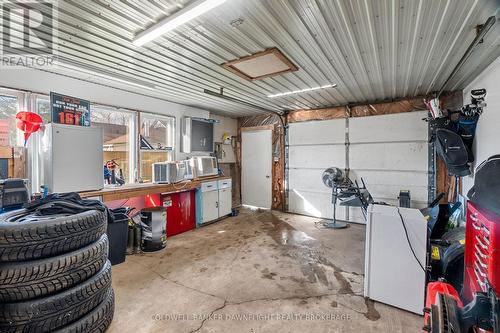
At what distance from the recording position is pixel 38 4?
1.84 metres

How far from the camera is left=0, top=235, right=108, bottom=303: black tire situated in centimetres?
157

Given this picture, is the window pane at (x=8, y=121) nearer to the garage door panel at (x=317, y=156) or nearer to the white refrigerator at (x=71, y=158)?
the white refrigerator at (x=71, y=158)

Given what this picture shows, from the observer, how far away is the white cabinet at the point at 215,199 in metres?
4.97

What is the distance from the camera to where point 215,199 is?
17.3 feet

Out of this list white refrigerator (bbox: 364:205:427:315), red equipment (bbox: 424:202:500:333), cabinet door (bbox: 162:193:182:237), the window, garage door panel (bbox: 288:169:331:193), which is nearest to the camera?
red equipment (bbox: 424:202:500:333)

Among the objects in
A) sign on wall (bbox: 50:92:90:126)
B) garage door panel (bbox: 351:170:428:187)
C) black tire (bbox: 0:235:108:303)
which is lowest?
black tire (bbox: 0:235:108:303)

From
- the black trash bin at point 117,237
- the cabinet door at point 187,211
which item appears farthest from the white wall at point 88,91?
the black trash bin at point 117,237

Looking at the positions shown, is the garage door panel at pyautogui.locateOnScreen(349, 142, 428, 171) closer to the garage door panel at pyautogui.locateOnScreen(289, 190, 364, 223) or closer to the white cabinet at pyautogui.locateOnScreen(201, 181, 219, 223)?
the garage door panel at pyautogui.locateOnScreen(289, 190, 364, 223)

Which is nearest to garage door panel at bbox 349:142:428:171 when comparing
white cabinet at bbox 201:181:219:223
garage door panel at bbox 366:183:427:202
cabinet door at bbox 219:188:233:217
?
garage door panel at bbox 366:183:427:202

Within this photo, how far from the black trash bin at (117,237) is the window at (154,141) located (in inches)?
54.8

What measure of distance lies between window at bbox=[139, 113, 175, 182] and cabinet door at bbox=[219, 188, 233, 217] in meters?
1.40

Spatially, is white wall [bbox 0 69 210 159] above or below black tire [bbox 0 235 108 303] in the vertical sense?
above

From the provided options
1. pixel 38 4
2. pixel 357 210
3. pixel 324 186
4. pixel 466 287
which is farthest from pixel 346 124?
pixel 38 4

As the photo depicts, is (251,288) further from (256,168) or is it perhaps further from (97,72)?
(256,168)
